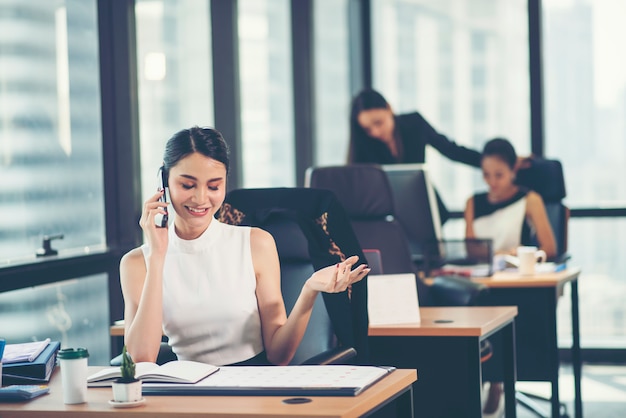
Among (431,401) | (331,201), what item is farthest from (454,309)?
(331,201)

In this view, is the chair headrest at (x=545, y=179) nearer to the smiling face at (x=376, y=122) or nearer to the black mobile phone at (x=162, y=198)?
the smiling face at (x=376, y=122)

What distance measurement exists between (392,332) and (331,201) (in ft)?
1.52

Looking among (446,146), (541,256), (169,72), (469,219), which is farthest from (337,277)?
(446,146)

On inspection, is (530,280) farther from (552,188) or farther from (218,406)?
(218,406)

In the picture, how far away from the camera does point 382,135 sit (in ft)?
15.9

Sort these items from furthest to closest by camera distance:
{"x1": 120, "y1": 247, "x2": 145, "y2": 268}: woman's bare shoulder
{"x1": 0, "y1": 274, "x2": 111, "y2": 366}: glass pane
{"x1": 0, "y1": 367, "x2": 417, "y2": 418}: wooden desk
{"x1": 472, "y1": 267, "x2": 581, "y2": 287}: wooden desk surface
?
1. {"x1": 472, "y1": 267, "x2": 581, "y2": 287}: wooden desk surface
2. {"x1": 0, "y1": 274, "x2": 111, "y2": 366}: glass pane
3. {"x1": 120, "y1": 247, "x2": 145, "y2": 268}: woman's bare shoulder
4. {"x1": 0, "y1": 367, "x2": 417, "y2": 418}: wooden desk

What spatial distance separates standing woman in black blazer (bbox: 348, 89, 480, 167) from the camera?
482 centimetres

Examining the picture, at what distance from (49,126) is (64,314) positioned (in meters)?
0.71

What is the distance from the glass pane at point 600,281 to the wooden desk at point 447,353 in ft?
8.54

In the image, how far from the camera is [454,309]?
10.4ft

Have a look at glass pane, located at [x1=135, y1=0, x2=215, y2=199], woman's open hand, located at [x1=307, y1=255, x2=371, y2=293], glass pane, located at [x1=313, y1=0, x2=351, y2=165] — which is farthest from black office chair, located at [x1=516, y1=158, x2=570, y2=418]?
woman's open hand, located at [x1=307, y1=255, x2=371, y2=293]

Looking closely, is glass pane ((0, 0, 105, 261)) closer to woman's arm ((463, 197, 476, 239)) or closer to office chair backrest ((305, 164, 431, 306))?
office chair backrest ((305, 164, 431, 306))

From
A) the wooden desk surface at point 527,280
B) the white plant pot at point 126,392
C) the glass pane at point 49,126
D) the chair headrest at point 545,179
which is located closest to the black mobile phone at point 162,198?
the white plant pot at point 126,392

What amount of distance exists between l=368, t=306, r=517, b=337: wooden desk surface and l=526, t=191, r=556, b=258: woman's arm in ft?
4.78
